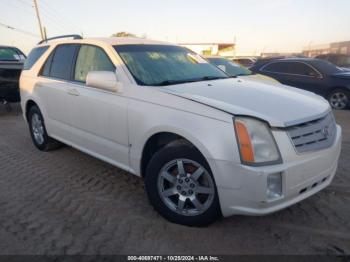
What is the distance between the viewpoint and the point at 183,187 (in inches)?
123

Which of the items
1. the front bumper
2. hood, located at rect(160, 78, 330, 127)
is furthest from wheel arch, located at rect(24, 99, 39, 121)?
the front bumper

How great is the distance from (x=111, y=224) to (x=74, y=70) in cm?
219

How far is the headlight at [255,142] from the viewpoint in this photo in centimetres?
261

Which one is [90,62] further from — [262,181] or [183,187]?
[262,181]

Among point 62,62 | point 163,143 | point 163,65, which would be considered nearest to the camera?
point 163,143

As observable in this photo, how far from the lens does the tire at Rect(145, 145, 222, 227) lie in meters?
2.92

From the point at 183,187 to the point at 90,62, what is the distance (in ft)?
6.88

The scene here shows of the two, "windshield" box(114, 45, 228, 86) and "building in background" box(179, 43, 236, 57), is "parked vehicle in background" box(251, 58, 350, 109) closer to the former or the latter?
"windshield" box(114, 45, 228, 86)

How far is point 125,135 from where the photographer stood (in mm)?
3533

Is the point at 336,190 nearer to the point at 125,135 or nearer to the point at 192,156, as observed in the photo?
the point at 192,156

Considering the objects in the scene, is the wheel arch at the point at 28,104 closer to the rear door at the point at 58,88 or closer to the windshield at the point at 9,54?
the rear door at the point at 58,88

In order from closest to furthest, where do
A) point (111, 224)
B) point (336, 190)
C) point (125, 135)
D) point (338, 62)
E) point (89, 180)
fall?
point (111, 224)
point (125, 135)
point (336, 190)
point (89, 180)
point (338, 62)

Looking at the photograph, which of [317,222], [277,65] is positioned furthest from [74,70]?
[277,65]

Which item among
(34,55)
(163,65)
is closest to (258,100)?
(163,65)
